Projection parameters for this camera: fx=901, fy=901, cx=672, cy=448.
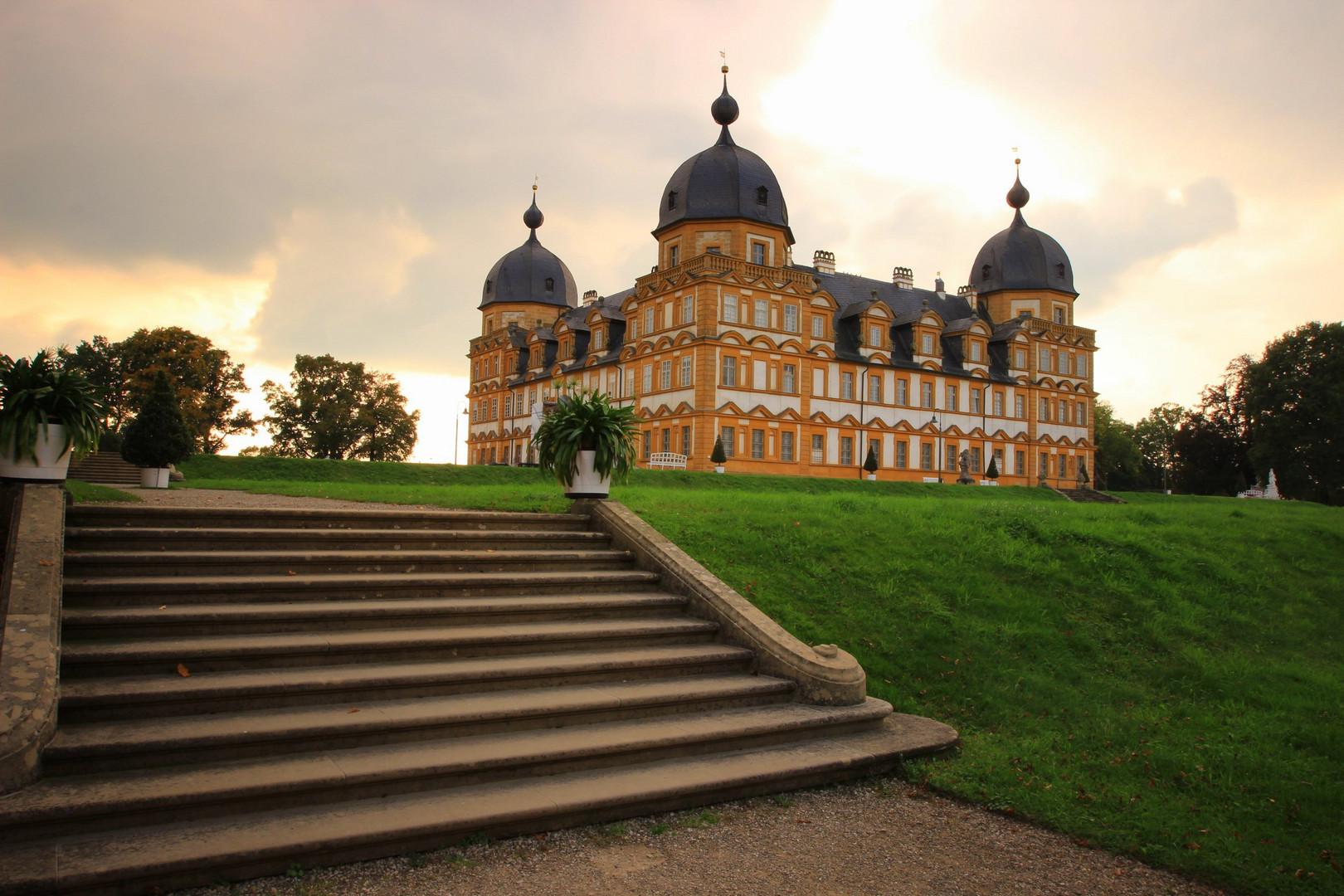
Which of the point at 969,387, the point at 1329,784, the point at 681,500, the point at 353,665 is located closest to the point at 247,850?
the point at 353,665

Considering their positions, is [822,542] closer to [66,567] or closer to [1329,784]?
[1329,784]

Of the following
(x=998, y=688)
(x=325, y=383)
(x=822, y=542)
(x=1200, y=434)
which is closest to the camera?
(x=998, y=688)

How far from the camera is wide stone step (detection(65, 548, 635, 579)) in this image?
677cm

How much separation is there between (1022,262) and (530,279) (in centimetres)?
3566

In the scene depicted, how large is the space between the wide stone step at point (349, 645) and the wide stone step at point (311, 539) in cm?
151

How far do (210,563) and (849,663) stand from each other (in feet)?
16.5

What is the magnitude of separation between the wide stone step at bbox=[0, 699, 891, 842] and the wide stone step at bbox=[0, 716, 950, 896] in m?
0.06

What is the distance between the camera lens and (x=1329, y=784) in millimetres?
6074

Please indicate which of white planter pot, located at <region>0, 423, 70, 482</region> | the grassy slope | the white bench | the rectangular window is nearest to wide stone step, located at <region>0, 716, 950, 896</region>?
the grassy slope

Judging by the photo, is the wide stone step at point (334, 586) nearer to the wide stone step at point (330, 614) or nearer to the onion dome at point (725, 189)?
the wide stone step at point (330, 614)

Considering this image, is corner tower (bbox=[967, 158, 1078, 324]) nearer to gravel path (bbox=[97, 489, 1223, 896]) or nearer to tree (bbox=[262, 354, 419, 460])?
tree (bbox=[262, 354, 419, 460])

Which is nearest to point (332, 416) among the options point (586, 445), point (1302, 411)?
point (586, 445)

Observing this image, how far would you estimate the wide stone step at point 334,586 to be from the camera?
252 inches

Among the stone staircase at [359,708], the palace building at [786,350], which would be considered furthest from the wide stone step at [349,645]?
the palace building at [786,350]
